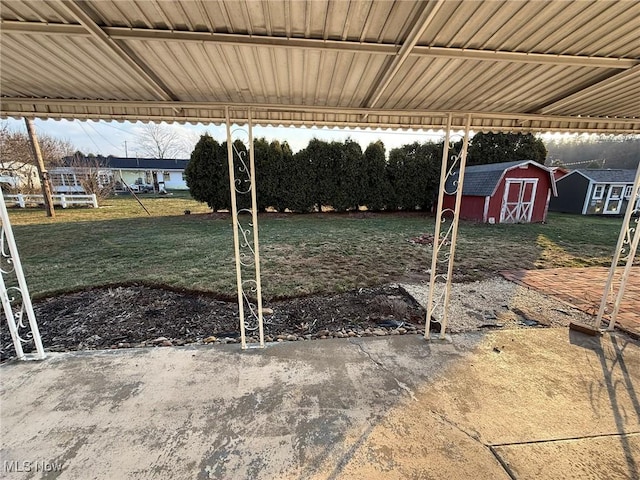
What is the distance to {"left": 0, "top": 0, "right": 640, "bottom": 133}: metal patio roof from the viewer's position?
1.25 metres

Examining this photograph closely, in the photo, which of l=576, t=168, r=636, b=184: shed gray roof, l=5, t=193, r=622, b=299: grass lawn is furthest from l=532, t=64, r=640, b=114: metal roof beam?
l=576, t=168, r=636, b=184: shed gray roof

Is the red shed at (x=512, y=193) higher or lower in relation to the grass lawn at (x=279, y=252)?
higher

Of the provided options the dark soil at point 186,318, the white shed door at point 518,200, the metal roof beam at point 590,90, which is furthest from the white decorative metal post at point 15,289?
the white shed door at point 518,200

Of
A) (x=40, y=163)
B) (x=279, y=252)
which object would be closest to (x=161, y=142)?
(x=40, y=163)

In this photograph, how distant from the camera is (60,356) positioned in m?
2.38

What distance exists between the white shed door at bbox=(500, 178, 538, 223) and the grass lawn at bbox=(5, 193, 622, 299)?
912mm

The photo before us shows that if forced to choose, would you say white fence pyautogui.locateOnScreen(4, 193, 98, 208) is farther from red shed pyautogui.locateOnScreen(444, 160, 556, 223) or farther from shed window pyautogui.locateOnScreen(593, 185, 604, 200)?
shed window pyautogui.locateOnScreen(593, 185, 604, 200)

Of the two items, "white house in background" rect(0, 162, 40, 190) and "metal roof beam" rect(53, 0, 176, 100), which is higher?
"metal roof beam" rect(53, 0, 176, 100)

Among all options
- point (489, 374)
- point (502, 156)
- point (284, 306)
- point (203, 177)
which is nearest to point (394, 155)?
point (502, 156)

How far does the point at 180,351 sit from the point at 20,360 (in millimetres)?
1240

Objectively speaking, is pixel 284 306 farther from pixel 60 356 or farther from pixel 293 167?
pixel 293 167

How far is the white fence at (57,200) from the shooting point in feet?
44.3

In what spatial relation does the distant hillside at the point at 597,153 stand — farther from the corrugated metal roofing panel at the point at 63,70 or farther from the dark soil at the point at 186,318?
the corrugated metal roofing panel at the point at 63,70
